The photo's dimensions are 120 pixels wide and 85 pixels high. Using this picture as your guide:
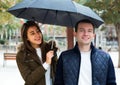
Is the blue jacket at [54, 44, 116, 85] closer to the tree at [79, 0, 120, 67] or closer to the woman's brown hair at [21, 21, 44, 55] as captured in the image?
the woman's brown hair at [21, 21, 44, 55]

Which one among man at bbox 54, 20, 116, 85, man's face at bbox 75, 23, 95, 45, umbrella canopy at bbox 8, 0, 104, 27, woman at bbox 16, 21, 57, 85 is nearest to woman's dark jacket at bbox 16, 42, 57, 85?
woman at bbox 16, 21, 57, 85

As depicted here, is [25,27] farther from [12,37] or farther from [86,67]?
[12,37]

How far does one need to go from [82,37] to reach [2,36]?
172 feet

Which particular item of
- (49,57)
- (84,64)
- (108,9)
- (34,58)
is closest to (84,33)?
(84,64)

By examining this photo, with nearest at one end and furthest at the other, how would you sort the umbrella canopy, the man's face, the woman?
the man's face
the umbrella canopy
the woman

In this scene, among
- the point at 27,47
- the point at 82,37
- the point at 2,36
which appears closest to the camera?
the point at 82,37

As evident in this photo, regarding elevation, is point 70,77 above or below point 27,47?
below

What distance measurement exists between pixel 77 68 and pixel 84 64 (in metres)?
0.08

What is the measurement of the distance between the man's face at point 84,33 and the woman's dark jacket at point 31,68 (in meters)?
0.58

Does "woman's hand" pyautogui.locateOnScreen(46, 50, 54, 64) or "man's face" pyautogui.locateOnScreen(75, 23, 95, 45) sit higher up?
"man's face" pyautogui.locateOnScreen(75, 23, 95, 45)

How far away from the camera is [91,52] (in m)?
3.43

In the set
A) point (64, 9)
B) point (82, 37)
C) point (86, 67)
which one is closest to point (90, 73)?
point (86, 67)

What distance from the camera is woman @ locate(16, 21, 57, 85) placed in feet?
12.0

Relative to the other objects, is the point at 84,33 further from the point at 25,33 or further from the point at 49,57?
the point at 25,33
